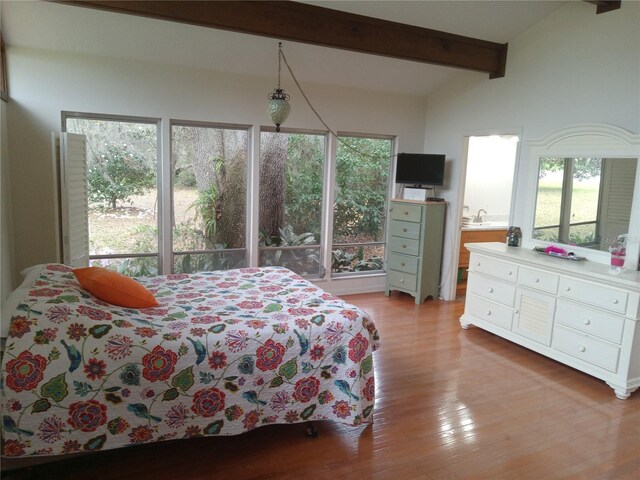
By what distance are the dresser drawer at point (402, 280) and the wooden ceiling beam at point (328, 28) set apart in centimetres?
234

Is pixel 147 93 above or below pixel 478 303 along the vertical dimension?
above

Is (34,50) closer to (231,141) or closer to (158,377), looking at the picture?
(231,141)

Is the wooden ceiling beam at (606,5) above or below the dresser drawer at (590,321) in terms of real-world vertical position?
above

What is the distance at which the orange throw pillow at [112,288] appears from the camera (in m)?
2.41

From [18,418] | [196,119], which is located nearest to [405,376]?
[18,418]

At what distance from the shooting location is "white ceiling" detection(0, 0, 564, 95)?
3463 millimetres

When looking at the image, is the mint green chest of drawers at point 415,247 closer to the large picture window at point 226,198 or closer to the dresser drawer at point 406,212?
the dresser drawer at point 406,212

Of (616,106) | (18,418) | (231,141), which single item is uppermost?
(616,106)

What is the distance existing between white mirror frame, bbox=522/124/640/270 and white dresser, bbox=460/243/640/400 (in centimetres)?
23

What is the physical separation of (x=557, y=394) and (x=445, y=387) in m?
0.78

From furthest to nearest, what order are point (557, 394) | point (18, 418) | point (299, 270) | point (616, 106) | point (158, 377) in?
point (299, 270) < point (616, 106) < point (557, 394) < point (158, 377) < point (18, 418)

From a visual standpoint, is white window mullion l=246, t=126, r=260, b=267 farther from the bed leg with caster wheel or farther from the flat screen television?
the bed leg with caster wheel

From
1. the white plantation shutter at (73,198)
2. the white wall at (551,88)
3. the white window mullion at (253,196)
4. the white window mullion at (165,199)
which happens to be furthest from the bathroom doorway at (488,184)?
the white plantation shutter at (73,198)

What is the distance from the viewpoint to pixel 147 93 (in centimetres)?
411
